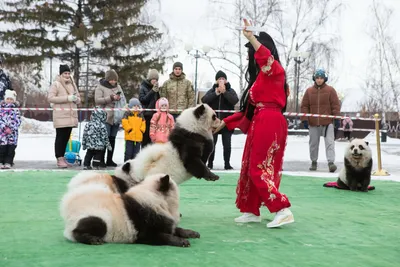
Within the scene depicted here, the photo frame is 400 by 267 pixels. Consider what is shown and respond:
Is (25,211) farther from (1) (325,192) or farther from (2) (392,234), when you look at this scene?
(1) (325,192)

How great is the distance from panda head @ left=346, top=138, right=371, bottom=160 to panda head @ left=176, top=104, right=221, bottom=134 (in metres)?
3.57

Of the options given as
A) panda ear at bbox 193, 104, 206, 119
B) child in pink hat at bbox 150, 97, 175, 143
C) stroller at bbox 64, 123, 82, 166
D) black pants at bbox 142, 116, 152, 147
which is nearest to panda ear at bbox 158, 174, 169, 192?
panda ear at bbox 193, 104, 206, 119

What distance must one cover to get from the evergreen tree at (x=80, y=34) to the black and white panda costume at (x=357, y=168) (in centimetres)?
2405

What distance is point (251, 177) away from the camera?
193 inches

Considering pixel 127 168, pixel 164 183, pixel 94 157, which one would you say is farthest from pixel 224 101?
pixel 164 183

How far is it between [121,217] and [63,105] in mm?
6828

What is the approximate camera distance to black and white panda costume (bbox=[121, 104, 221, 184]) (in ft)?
16.5

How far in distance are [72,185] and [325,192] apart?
4.70 metres

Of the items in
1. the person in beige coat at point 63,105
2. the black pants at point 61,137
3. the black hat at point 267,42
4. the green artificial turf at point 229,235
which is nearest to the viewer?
the green artificial turf at point 229,235

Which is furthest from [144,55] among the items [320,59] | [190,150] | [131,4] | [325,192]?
[190,150]

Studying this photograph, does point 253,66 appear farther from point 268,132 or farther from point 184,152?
point 184,152

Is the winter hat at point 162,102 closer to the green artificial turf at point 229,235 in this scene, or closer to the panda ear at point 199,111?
the green artificial turf at point 229,235

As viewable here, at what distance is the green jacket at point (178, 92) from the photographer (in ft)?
A: 33.6

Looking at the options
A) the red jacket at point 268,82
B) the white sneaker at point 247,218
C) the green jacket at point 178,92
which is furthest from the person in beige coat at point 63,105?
the red jacket at point 268,82
